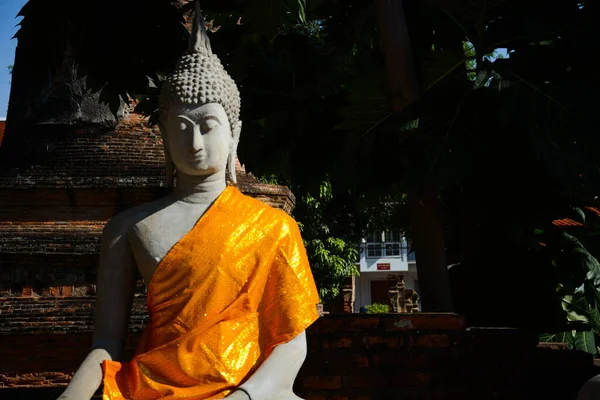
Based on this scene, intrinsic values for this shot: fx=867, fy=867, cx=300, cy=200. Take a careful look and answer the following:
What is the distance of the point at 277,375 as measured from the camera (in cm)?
299

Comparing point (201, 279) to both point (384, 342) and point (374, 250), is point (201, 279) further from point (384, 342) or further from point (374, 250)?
point (374, 250)

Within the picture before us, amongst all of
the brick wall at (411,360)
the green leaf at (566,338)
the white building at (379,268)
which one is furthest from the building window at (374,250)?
the brick wall at (411,360)

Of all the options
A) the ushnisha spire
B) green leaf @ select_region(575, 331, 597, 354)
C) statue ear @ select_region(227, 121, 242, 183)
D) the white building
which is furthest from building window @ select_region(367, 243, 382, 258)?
the ushnisha spire

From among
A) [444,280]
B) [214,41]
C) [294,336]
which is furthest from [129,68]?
[294,336]

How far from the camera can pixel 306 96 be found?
19.4 ft

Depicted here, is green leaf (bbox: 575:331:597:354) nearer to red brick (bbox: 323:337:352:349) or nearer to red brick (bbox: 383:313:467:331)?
red brick (bbox: 383:313:467:331)

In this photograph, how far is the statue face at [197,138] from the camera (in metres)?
3.23

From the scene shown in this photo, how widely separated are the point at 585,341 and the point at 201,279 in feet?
28.7

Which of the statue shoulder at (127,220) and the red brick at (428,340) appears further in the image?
the red brick at (428,340)

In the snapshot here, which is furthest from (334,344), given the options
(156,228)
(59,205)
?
Result: (59,205)

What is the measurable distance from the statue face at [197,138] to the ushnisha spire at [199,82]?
0.04m

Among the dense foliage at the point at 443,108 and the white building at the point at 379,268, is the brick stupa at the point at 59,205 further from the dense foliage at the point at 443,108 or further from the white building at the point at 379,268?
the white building at the point at 379,268

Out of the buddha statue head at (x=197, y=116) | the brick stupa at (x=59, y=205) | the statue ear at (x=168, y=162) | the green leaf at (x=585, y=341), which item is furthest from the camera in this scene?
the green leaf at (x=585, y=341)

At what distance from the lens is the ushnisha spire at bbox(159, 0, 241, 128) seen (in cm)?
326
